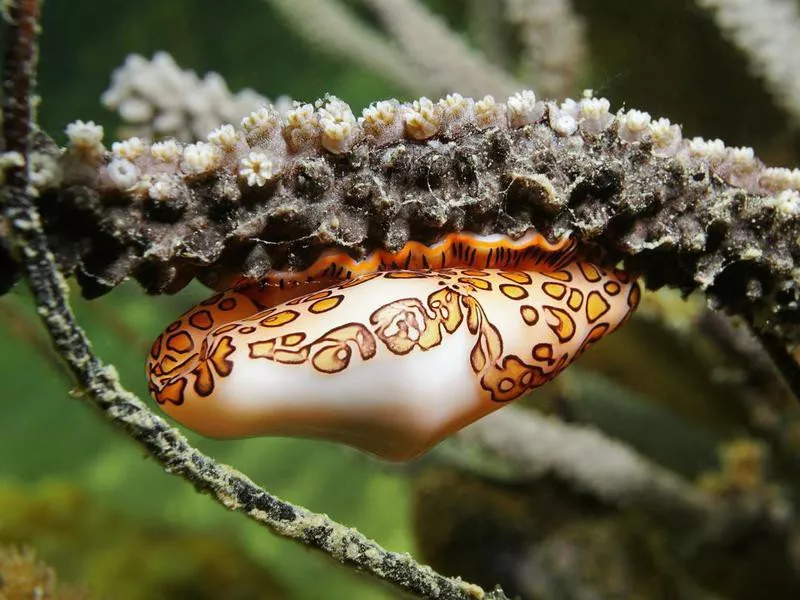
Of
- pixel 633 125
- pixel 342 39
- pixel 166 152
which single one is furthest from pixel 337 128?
pixel 342 39

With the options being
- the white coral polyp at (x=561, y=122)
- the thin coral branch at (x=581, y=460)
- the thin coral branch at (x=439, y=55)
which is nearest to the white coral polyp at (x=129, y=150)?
the white coral polyp at (x=561, y=122)

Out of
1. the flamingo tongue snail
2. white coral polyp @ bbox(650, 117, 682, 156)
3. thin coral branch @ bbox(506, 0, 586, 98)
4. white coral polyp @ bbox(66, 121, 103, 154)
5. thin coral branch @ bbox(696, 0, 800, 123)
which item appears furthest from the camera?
thin coral branch @ bbox(506, 0, 586, 98)

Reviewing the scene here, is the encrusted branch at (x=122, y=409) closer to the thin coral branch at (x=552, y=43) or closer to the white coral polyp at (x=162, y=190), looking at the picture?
the white coral polyp at (x=162, y=190)

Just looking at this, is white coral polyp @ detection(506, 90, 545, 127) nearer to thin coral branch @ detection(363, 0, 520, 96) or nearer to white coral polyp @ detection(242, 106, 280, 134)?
white coral polyp @ detection(242, 106, 280, 134)

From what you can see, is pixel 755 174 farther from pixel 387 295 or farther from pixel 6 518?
pixel 6 518

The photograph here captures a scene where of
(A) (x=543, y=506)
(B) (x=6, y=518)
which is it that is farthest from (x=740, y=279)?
(B) (x=6, y=518)

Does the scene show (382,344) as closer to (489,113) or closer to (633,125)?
(489,113)

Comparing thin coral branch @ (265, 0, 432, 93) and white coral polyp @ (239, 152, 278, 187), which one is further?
thin coral branch @ (265, 0, 432, 93)

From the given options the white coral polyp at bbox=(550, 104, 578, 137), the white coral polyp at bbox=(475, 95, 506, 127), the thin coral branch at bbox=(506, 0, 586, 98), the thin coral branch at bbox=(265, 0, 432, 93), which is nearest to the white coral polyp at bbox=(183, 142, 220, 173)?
the white coral polyp at bbox=(475, 95, 506, 127)
